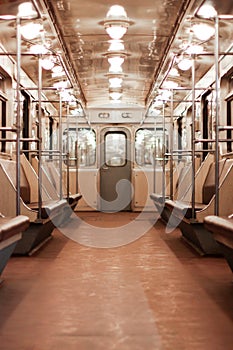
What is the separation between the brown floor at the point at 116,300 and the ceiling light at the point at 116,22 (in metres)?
2.62

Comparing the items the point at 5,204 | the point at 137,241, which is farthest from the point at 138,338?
the point at 137,241

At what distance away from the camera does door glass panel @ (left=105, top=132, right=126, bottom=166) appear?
1413 centimetres

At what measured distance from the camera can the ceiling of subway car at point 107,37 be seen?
6.19 meters

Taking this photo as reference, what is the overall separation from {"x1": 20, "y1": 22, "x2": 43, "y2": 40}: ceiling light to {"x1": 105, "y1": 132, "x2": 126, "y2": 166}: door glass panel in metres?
7.24

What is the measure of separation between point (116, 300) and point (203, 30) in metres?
3.73

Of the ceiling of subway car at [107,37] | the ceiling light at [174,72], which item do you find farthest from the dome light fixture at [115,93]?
the ceiling light at [174,72]

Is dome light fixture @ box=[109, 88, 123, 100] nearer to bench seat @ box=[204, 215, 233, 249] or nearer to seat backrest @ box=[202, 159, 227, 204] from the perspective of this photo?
seat backrest @ box=[202, 159, 227, 204]

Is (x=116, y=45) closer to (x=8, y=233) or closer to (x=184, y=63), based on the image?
(x=184, y=63)

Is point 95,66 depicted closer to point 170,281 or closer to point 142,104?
point 142,104

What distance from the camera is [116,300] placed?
12.8ft

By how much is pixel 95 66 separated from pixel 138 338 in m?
7.01

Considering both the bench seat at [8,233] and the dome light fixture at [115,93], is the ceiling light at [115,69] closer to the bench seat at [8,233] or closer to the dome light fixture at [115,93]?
the dome light fixture at [115,93]

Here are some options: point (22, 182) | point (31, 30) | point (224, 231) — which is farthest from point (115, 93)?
point (224, 231)

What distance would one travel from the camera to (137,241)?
7.61 metres
